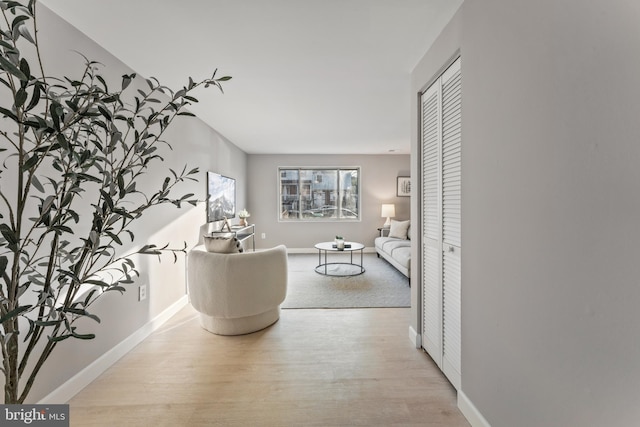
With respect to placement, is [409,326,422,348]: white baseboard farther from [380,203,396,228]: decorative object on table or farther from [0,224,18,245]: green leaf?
[380,203,396,228]: decorative object on table

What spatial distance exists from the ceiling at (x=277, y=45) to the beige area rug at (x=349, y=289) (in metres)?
2.33

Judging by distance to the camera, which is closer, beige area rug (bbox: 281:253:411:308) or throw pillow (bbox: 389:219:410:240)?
beige area rug (bbox: 281:253:411:308)

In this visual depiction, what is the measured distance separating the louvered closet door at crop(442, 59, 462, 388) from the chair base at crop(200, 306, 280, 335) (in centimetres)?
165

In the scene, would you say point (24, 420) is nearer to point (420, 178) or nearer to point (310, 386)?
point (310, 386)

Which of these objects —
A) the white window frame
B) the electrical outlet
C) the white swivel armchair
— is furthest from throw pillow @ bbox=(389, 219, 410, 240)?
the electrical outlet

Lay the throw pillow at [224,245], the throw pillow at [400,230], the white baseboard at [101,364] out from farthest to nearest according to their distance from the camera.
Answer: the throw pillow at [400,230]
the throw pillow at [224,245]
the white baseboard at [101,364]

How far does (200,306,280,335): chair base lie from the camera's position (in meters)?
2.76

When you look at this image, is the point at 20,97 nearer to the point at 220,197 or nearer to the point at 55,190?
the point at 55,190

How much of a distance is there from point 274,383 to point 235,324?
89 cm

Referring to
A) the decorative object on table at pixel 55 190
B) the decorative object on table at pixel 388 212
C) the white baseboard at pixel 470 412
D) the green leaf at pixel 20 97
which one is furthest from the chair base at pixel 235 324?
the decorative object on table at pixel 388 212

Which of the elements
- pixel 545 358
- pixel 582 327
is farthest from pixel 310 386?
pixel 582 327

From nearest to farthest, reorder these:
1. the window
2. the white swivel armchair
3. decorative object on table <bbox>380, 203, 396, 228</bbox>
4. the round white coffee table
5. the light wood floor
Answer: the light wood floor → the white swivel armchair → the round white coffee table → decorative object on table <bbox>380, 203, 396, 228</bbox> → the window

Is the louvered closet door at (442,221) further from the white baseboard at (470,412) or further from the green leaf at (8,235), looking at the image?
the green leaf at (8,235)

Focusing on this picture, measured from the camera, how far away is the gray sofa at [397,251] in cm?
432
